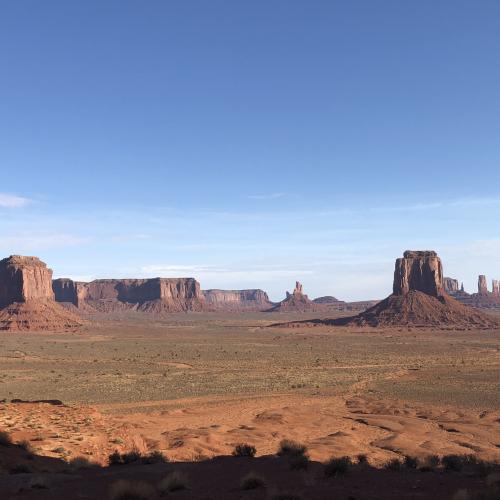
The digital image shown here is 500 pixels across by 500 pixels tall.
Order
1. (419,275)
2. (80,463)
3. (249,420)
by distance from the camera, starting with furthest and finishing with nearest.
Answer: (419,275), (249,420), (80,463)

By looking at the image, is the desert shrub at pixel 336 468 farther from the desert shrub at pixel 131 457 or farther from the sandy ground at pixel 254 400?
the desert shrub at pixel 131 457

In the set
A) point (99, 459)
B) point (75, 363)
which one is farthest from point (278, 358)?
point (99, 459)

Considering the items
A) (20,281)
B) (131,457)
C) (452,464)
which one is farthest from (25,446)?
(20,281)

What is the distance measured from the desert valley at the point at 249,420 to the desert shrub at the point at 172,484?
0.16 ft

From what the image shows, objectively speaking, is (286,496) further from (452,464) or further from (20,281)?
(20,281)

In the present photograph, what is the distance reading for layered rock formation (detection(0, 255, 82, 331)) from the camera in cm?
11138

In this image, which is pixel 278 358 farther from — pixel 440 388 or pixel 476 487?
pixel 476 487

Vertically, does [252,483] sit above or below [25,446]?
→ above

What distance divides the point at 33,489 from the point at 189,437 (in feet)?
34.0

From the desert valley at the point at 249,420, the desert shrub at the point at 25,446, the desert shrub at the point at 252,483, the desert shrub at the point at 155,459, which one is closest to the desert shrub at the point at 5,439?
the desert valley at the point at 249,420

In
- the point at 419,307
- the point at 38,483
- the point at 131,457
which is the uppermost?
the point at 38,483

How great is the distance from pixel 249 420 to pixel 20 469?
46.5 feet

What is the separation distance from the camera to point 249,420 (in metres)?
26.3

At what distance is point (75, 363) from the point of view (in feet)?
177
